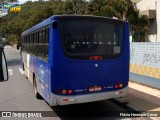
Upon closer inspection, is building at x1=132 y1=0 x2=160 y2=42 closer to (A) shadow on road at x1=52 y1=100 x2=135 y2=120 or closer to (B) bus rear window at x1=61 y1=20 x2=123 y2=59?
(A) shadow on road at x1=52 y1=100 x2=135 y2=120

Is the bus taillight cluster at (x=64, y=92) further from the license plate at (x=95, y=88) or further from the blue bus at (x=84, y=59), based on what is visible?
the license plate at (x=95, y=88)

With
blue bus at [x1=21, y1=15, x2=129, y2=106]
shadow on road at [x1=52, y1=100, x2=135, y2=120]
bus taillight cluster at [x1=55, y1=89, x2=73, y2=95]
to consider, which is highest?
blue bus at [x1=21, y1=15, x2=129, y2=106]

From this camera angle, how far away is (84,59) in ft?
25.6

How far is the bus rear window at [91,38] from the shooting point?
25.4 ft

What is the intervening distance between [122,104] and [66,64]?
265 cm

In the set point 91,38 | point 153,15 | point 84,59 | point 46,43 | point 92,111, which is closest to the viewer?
point 84,59

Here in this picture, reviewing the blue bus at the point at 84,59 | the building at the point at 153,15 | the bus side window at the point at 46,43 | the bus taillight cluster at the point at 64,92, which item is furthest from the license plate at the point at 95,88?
the building at the point at 153,15

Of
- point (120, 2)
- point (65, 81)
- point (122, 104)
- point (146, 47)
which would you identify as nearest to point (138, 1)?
point (120, 2)

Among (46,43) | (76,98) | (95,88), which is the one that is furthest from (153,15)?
(76,98)

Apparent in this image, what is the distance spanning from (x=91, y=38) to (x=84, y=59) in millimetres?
624

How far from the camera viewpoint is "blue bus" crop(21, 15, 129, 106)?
A: 24.7 ft

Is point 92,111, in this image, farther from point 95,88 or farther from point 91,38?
point 91,38

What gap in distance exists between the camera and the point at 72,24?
778cm

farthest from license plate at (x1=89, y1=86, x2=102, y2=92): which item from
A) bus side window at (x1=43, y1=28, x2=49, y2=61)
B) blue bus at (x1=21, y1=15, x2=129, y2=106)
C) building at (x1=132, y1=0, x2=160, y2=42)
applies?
building at (x1=132, y1=0, x2=160, y2=42)
